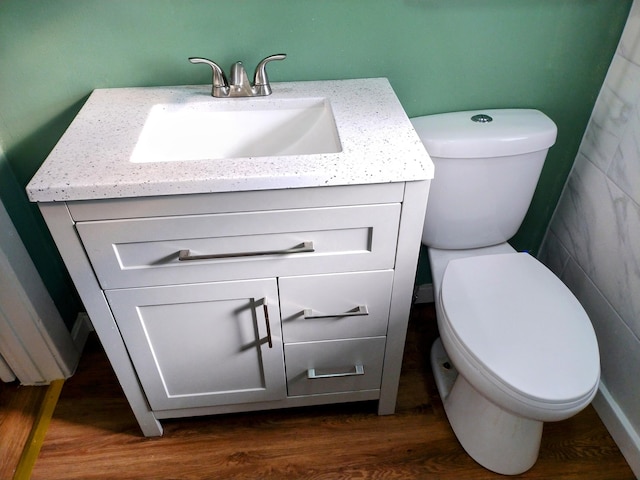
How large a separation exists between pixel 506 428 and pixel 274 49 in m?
1.18

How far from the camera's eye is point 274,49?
1.24 metres

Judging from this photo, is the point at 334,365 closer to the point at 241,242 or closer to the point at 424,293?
the point at 241,242

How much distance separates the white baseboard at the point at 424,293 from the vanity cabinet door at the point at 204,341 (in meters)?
0.69

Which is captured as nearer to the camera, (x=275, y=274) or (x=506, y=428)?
(x=275, y=274)

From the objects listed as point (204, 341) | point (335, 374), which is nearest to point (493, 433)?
point (335, 374)

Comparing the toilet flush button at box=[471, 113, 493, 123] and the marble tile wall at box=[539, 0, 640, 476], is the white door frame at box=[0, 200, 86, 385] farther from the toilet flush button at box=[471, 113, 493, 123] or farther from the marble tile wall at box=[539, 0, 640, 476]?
the marble tile wall at box=[539, 0, 640, 476]

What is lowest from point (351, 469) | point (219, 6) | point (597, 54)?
point (351, 469)

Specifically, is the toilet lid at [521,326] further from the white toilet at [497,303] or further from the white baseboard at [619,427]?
the white baseboard at [619,427]

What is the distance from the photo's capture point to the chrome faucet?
1.19 m

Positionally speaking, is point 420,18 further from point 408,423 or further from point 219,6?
point 408,423

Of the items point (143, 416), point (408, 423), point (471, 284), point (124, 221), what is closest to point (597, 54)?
point (471, 284)

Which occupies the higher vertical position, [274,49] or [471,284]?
[274,49]

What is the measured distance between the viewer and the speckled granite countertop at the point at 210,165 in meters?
0.88

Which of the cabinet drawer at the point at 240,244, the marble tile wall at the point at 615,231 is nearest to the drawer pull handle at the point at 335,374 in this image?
the cabinet drawer at the point at 240,244
